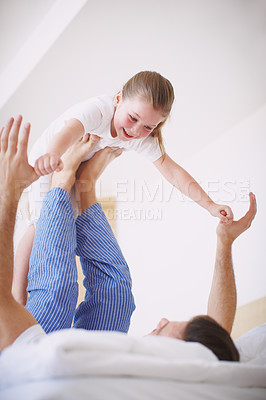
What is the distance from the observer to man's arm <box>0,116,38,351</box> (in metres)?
0.70

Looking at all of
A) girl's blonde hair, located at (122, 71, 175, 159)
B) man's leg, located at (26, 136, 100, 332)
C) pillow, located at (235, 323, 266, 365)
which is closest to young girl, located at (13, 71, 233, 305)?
girl's blonde hair, located at (122, 71, 175, 159)

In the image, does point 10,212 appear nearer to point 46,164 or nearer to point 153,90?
point 46,164

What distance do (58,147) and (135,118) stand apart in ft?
1.03

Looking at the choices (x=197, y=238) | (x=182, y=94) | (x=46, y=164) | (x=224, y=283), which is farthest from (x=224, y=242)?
(x=182, y=94)

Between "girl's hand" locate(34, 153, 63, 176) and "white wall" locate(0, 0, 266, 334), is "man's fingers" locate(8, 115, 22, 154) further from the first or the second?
"white wall" locate(0, 0, 266, 334)

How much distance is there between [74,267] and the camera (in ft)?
3.48

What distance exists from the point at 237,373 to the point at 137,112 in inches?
32.6

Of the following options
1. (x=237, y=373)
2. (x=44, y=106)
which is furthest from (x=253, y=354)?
(x=44, y=106)

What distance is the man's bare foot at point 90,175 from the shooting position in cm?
132

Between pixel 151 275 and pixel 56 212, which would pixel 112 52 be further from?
pixel 151 275

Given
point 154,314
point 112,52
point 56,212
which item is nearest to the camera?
point 56,212

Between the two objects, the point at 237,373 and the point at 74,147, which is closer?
the point at 237,373

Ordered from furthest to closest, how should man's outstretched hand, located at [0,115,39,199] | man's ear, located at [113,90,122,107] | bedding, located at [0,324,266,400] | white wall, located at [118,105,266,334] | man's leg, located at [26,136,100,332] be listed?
white wall, located at [118,105,266,334], man's ear, located at [113,90,122,107], man's leg, located at [26,136,100,332], man's outstretched hand, located at [0,115,39,199], bedding, located at [0,324,266,400]

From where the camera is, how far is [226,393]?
0.62 m
